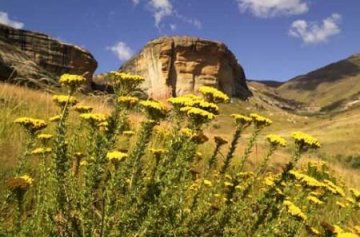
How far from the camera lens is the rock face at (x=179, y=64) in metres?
95.8

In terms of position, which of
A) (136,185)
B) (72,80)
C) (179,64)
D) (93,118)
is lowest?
(136,185)

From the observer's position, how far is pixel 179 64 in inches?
3829

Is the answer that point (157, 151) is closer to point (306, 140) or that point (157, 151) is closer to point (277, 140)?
point (277, 140)

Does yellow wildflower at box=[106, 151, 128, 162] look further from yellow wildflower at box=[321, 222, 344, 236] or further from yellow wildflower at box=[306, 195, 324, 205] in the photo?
yellow wildflower at box=[306, 195, 324, 205]

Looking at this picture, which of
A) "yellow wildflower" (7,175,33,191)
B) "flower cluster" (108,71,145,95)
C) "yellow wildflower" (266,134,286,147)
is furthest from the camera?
"yellow wildflower" (266,134,286,147)

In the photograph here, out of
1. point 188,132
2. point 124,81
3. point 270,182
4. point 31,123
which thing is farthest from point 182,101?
point 270,182

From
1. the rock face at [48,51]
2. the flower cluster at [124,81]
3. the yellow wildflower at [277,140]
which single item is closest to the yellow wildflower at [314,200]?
the yellow wildflower at [277,140]

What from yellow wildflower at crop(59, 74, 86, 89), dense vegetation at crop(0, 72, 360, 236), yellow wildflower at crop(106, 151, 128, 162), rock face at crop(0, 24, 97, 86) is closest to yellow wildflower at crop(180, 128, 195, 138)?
dense vegetation at crop(0, 72, 360, 236)

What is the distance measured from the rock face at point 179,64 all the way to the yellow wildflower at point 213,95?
90.3 m

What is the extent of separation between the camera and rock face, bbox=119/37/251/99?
95750mm

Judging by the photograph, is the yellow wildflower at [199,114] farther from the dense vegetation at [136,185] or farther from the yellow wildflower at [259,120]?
→ the yellow wildflower at [259,120]

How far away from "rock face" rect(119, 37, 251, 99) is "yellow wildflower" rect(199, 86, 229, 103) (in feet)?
296

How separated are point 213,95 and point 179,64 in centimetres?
9384

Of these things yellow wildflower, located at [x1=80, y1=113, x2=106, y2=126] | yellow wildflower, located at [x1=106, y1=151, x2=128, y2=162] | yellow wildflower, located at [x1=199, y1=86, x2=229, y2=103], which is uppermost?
yellow wildflower, located at [x1=199, y1=86, x2=229, y2=103]
